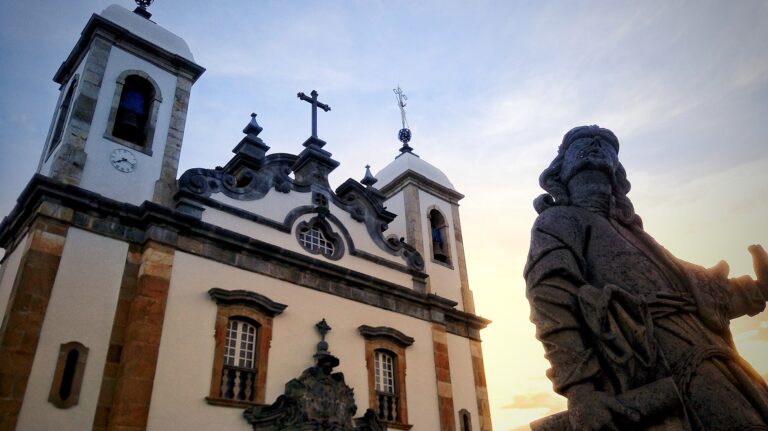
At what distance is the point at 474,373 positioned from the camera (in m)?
15.4

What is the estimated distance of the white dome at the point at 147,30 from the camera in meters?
13.7

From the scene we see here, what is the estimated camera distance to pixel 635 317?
2.97m

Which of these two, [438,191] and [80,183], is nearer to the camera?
[80,183]

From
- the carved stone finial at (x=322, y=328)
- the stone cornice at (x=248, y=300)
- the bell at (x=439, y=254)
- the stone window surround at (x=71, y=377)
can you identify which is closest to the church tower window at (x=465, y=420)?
the carved stone finial at (x=322, y=328)

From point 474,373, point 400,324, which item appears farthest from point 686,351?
point 474,373

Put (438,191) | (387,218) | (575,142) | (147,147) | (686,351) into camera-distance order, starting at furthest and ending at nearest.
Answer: (438,191), (387,218), (147,147), (575,142), (686,351)

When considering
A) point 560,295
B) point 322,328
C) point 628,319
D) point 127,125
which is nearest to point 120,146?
point 127,125

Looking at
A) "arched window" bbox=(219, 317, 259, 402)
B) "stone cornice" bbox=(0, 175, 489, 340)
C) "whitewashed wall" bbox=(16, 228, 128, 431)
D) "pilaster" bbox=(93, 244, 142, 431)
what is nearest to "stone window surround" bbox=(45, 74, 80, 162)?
"stone cornice" bbox=(0, 175, 489, 340)

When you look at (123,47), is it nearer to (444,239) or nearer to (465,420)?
(444,239)

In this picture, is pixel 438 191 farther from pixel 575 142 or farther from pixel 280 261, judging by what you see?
pixel 575 142

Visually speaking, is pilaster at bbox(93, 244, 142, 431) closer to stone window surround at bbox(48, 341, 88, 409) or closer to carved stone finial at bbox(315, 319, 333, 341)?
stone window surround at bbox(48, 341, 88, 409)

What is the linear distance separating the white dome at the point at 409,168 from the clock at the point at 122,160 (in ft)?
29.7

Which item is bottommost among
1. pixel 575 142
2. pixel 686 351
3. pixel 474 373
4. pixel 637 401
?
pixel 637 401

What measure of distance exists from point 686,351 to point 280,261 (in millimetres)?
10585
